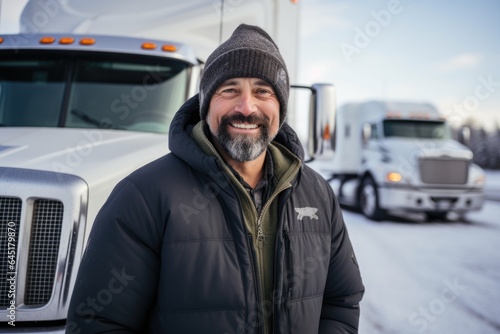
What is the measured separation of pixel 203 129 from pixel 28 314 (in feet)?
4.52

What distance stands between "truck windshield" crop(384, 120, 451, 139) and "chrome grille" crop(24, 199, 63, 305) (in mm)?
9069

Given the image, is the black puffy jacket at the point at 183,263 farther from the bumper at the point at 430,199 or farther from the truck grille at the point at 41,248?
the bumper at the point at 430,199

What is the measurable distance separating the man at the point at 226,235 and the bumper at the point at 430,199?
25.0 feet

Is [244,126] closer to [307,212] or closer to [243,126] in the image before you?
[243,126]

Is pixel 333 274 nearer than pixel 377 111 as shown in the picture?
Yes

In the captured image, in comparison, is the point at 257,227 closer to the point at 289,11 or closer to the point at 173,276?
the point at 173,276

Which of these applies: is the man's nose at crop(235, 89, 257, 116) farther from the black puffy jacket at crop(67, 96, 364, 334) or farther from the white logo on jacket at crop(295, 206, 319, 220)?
the white logo on jacket at crop(295, 206, 319, 220)

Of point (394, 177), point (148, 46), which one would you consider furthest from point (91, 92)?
point (394, 177)

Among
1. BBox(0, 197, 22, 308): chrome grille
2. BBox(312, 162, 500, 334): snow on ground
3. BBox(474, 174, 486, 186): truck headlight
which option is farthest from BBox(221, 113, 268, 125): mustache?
BBox(474, 174, 486, 186): truck headlight

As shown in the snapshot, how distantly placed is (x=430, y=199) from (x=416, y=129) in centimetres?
192

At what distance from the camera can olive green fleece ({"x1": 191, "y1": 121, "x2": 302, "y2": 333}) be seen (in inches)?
65.1

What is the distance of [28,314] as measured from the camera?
2.19 m

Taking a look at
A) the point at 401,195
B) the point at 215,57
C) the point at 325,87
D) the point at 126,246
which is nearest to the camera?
the point at 126,246

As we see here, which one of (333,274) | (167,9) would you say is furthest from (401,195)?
(333,274)
